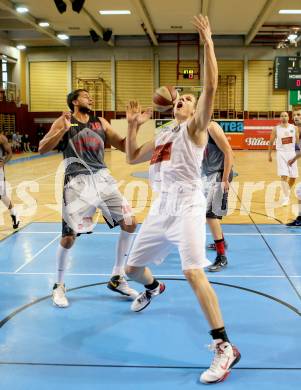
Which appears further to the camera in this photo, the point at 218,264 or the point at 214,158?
the point at 214,158

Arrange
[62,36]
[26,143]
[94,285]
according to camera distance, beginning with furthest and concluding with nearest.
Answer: [26,143] → [62,36] → [94,285]

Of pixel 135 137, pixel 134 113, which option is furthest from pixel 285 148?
pixel 134 113

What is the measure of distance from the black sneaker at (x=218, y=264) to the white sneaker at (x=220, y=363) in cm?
244

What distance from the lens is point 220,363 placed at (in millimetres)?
3271

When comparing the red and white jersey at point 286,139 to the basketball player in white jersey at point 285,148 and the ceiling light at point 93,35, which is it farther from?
the ceiling light at point 93,35

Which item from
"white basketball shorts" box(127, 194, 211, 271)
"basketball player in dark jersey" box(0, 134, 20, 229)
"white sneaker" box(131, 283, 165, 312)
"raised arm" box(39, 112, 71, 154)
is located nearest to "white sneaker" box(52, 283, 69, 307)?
"white sneaker" box(131, 283, 165, 312)

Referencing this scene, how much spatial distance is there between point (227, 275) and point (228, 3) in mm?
19061

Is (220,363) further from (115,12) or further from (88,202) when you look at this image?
(115,12)

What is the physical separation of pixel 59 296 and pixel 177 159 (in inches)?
79.6

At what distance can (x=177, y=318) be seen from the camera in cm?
435

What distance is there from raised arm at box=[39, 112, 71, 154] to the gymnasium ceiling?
17.8 m

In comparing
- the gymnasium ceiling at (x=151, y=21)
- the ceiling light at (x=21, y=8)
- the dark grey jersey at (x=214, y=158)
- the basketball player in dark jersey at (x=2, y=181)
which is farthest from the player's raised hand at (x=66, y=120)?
the ceiling light at (x=21, y=8)

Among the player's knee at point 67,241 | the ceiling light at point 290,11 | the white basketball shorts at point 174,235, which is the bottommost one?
the player's knee at point 67,241

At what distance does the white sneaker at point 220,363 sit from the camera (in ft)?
10.6
